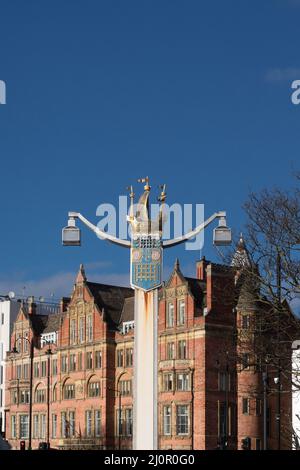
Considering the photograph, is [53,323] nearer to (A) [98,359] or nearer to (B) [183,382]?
(A) [98,359]

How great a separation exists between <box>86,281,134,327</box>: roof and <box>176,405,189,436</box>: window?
639 inches

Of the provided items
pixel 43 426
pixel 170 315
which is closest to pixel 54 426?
pixel 43 426

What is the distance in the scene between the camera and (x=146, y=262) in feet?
81.1

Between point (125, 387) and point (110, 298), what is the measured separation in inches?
486

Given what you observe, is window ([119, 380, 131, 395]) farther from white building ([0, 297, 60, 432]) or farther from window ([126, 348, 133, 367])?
white building ([0, 297, 60, 432])

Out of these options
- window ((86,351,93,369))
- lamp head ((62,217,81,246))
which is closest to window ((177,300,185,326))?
window ((86,351,93,369))

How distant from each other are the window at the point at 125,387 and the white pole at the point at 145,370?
240 ft

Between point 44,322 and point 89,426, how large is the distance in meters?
20.6

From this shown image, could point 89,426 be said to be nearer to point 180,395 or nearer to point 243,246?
point 180,395

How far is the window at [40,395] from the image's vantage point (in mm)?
111438

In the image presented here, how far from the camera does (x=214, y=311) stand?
3494 inches

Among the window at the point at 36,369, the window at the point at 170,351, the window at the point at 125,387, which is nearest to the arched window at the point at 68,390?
the window at the point at 36,369

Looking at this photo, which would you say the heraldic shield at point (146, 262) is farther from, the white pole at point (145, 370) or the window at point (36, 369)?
the window at point (36, 369)

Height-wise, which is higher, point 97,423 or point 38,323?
point 38,323
